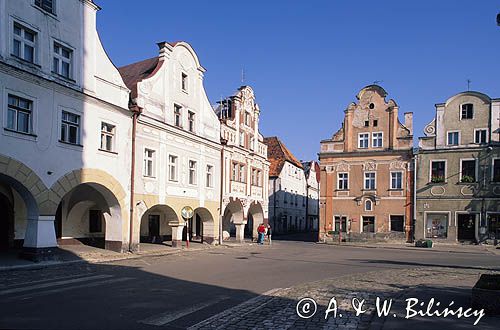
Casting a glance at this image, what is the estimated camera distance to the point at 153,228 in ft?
101

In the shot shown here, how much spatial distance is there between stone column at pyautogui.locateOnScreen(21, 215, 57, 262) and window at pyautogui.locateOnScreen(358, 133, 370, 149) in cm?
3029

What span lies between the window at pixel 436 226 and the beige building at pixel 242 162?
546 inches

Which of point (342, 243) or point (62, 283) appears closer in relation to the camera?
point (62, 283)

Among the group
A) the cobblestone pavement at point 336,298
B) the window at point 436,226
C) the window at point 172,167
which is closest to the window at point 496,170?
the window at point 436,226

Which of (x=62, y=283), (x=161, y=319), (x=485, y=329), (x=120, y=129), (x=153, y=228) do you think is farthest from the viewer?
(x=153, y=228)

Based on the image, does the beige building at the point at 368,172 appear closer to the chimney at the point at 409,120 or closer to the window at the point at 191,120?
the chimney at the point at 409,120

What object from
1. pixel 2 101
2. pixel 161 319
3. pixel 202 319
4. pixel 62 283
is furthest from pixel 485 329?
pixel 2 101

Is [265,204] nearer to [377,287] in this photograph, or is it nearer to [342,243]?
[342,243]

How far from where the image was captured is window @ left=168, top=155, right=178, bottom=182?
1063 inches

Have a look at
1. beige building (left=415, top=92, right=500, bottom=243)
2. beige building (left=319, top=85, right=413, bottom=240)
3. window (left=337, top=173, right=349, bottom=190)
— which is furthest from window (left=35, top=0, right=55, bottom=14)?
beige building (left=415, top=92, right=500, bottom=243)

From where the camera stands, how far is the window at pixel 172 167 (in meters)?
27.0

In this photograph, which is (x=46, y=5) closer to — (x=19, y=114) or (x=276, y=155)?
(x=19, y=114)

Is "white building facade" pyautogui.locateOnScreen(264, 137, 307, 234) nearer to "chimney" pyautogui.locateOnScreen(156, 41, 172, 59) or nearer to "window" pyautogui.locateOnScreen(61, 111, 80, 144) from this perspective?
"chimney" pyautogui.locateOnScreen(156, 41, 172, 59)

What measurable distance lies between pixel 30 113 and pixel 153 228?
14.5 meters
